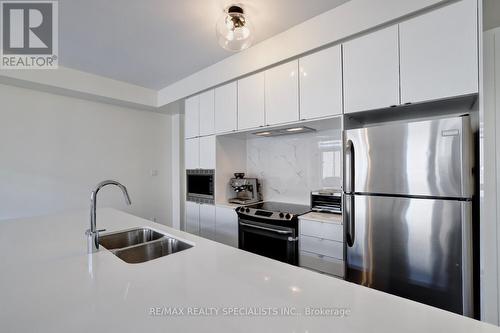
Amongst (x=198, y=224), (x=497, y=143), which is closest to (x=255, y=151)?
(x=198, y=224)

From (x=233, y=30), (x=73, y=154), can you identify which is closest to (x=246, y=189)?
(x=233, y=30)

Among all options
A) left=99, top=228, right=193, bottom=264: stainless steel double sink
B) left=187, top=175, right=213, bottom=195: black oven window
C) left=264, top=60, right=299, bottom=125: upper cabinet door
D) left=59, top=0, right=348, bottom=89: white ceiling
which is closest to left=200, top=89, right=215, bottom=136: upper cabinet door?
left=59, top=0, right=348, bottom=89: white ceiling

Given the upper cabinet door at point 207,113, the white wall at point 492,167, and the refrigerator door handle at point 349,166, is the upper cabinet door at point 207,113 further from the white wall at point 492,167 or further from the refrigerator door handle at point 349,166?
the white wall at point 492,167

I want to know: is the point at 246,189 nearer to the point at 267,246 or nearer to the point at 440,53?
the point at 267,246

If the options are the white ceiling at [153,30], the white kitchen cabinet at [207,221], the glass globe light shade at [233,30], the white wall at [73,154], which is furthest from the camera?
the white kitchen cabinet at [207,221]

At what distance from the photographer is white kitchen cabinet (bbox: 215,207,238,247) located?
263cm

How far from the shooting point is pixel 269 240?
2.25 m

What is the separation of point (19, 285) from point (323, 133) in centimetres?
256

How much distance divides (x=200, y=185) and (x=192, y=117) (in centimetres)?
97

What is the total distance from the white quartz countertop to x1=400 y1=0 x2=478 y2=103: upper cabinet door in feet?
4.46

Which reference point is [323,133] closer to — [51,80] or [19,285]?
[19,285]

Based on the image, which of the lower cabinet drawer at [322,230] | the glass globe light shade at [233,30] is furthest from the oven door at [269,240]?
A: the glass globe light shade at [233,30]

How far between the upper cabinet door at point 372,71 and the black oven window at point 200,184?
74.3 inches

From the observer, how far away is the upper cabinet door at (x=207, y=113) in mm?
2967
